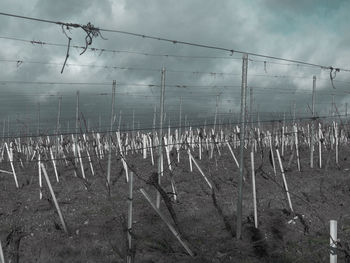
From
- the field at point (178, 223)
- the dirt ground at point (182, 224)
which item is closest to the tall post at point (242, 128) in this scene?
the field at point (178, 223)

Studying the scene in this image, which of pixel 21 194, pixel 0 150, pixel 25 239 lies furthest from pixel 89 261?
pixel 0 150

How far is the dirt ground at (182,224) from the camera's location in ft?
18.6

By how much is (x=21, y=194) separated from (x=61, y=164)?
528 centimetres

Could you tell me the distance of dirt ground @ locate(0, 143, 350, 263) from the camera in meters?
5.66

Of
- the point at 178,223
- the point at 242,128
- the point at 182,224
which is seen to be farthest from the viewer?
the point at 182,224

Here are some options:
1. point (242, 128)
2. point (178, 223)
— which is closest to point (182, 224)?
point (178, 223)

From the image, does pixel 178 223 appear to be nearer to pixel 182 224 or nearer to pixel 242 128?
pixel 182 224

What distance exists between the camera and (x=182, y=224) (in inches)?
280

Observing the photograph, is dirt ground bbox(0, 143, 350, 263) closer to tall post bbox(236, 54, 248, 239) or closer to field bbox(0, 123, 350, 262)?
field bbox(0, 123, 350, 262)

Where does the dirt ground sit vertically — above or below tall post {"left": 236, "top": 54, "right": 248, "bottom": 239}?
below

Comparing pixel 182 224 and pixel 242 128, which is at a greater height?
pixel 242 128

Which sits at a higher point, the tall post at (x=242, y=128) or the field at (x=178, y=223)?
the tall post at (x=242, y=128)

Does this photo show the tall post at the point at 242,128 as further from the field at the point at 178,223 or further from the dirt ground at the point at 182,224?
the dirt ground at the point at 182,224

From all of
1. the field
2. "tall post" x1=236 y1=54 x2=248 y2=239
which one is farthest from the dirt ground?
"tall post" x1=236 y1=54 x2=248 y2=239
